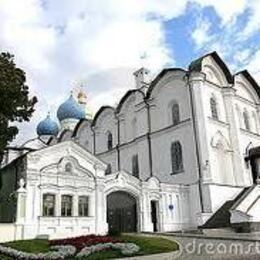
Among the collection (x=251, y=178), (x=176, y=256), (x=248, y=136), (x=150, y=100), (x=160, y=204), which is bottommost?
(x=176, y=256)

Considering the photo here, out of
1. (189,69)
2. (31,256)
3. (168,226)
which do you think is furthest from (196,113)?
(31,256)

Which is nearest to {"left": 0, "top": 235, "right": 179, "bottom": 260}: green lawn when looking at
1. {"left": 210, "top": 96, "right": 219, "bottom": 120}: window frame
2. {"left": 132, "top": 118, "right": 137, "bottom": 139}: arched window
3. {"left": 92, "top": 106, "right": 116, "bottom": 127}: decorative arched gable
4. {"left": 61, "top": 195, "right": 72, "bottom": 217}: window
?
{"left": 61, "top": 195, "right": 72, "bottom": 217}: window

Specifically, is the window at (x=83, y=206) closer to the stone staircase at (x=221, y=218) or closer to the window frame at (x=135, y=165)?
the stone staircase at (x=221, y=218)

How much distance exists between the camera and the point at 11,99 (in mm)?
18469

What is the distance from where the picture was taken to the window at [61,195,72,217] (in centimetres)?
2303

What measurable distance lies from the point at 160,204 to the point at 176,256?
1258 cm

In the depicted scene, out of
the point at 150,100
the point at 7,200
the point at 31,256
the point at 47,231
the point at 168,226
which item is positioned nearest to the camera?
the point at 31,256

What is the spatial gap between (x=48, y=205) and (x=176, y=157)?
40.3 ft

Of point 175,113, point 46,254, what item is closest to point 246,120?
point 175,113

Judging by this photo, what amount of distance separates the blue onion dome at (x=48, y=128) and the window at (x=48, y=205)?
28038 mm

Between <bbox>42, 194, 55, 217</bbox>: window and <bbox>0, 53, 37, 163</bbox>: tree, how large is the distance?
4.68m

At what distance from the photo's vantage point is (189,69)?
1235 inches

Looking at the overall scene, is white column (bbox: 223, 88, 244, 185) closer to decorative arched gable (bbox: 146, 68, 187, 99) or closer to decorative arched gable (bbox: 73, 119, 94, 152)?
decorative arched gable (bbox: 146, 68, 187, 99)

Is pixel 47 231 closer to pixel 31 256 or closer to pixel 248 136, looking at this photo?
pixel 31 256
